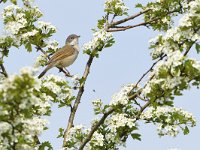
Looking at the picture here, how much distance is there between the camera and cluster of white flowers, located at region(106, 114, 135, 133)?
9.40m

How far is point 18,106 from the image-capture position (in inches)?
253

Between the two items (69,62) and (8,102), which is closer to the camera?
(8,102)

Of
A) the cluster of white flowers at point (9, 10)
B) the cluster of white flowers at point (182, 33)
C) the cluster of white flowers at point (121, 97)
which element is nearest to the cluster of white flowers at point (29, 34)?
the cluster of white flowers at point (9, 10)

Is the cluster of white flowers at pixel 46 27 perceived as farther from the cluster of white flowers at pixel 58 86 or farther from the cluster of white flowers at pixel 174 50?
the cluster of white flowers at pixel 174 50

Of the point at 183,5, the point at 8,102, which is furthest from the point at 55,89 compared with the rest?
the point at 8,102

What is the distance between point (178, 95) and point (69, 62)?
7.33 meters

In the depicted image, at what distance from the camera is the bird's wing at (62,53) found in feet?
41.7

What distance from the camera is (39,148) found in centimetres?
940

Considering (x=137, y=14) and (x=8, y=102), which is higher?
(x=137, y=14)

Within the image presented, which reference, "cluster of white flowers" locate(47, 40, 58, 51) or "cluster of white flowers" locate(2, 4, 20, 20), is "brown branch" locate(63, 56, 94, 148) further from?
"cluster of white flowers" locate(2, 4, 20, 20)

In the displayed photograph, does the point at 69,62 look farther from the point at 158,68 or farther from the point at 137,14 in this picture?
the point at 158,68

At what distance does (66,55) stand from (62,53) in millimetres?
499

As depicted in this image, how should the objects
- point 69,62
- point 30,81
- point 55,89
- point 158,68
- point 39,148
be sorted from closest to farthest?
point 30,81
point 158,68
point 39,148
point 55,89
point 69,62

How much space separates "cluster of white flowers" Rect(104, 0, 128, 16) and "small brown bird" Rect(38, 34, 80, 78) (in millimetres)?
1639
